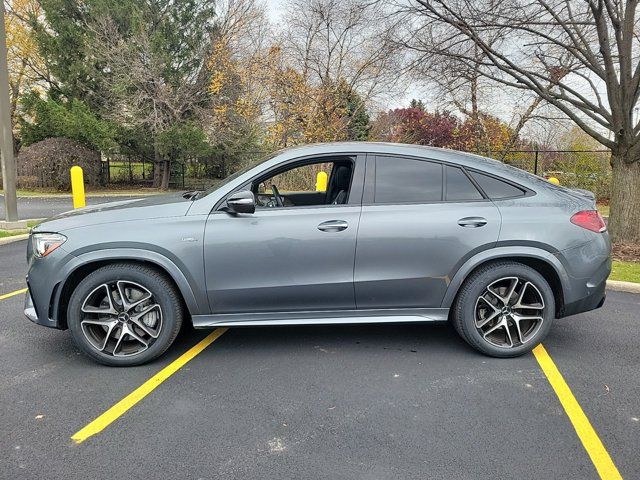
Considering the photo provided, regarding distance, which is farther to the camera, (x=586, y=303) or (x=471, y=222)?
(x=586, y=303)

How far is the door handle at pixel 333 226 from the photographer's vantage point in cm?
365

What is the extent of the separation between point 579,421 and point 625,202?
6724 mm

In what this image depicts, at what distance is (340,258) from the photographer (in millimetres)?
3664

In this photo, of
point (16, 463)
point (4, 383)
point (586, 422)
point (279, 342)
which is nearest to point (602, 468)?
point (586, 422)

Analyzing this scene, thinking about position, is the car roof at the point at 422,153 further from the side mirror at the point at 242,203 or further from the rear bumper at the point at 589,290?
the rear bumper at the point at 589,290

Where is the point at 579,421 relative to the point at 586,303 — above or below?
below

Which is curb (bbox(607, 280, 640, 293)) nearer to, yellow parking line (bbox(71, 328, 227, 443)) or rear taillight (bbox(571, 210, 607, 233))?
rear taillight (bbox(571, 210, 607, 233))

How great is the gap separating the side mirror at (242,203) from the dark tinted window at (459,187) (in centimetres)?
156

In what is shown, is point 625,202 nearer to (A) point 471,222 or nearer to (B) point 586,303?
(B) point 586,303

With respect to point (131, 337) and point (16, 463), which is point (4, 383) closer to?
point (131, 337)

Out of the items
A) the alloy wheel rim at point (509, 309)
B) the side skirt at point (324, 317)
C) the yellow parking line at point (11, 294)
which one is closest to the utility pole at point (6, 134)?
the yellow parking line at point (11, 294)

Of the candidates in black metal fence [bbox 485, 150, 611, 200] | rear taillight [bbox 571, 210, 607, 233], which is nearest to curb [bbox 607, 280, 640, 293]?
rear taillight [bbox 571, 210, 607, 233]

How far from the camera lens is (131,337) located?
3.66 m

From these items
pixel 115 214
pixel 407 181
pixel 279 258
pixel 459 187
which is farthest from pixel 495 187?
pixel 115 214
